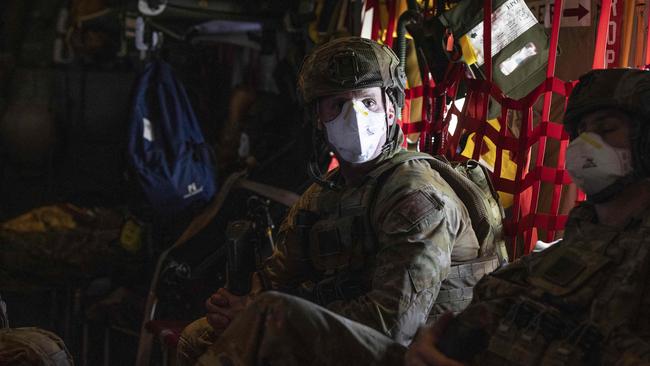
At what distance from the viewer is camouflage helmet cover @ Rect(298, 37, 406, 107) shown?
3.29 meters

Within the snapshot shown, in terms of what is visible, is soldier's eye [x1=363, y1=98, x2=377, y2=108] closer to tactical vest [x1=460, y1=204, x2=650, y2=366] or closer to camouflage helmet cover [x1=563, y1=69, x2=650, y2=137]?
camouflage helmet cover [x1=563, y1=69, x2=650, y2=137]

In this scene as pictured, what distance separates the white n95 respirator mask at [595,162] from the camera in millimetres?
2312

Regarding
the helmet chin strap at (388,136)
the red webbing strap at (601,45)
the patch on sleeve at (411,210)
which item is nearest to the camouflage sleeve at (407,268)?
the patch on sleeve at (411,210)

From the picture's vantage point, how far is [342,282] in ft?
10.1

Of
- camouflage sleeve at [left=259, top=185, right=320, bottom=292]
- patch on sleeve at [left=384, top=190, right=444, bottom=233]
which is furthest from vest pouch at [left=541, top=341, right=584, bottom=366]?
camouflage sleeve at [left=259, top=185, right=320, bottom=292]

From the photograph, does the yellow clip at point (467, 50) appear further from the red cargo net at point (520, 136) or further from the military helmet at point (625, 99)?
the military helmet at point (625, 99)

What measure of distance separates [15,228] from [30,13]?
2476mm

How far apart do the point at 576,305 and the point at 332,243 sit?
1131mm

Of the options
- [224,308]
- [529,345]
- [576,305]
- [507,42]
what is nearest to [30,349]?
[224,308]

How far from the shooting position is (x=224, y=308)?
3.25 metres

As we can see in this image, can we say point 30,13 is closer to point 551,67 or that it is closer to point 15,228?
point 15,228

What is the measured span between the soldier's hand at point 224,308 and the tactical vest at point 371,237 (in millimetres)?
299

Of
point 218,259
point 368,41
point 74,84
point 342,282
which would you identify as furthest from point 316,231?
point 74,84

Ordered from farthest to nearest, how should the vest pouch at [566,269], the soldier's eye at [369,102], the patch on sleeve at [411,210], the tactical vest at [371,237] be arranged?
the soldier's eye at [369,102], the tactical vest at [371,237], the patch on sleeve at [411,210], the vest pouch at [566,269]
